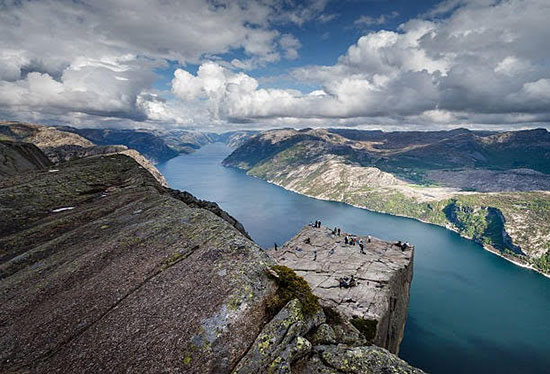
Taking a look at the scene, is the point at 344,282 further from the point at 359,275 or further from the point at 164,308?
the point at 164,308

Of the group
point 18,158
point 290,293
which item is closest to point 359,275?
point 290,293

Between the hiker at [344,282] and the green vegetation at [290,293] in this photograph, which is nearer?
the green vegetation at [290,293]

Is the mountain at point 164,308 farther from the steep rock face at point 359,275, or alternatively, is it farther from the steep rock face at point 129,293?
the steep rock face at point 359,275

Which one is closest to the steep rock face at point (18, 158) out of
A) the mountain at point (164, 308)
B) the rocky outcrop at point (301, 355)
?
the mountain at point (164, 308)

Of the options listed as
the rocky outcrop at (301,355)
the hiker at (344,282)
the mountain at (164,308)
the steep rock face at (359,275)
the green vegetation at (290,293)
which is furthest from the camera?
the hiker at (344,282)

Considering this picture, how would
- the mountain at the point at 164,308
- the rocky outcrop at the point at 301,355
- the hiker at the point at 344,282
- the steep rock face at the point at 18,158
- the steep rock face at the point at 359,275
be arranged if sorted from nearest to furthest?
the rocky outcrop at the point at 301,355, the mountain at the point at 164,308, the steep rock face at the point at 359,275, the hiker at the point at 344,282, the steep rock face at the point at 18,158

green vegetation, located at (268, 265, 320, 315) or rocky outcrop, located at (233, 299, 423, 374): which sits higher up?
green vegetation, located at (268, 265, 320, 315)

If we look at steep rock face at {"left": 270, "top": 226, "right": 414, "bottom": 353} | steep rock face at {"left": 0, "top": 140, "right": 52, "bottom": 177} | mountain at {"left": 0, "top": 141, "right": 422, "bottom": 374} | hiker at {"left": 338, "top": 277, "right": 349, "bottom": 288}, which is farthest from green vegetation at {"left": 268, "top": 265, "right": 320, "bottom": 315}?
steep rock face at {"left": 0, "top": 140, "right": 52, "bottom": 177}

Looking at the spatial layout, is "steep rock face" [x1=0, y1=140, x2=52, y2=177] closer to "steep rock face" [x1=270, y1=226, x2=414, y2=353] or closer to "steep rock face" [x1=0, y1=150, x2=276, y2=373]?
"steep rock face" [x1=0, y1=150, x2=276, y2=373]
